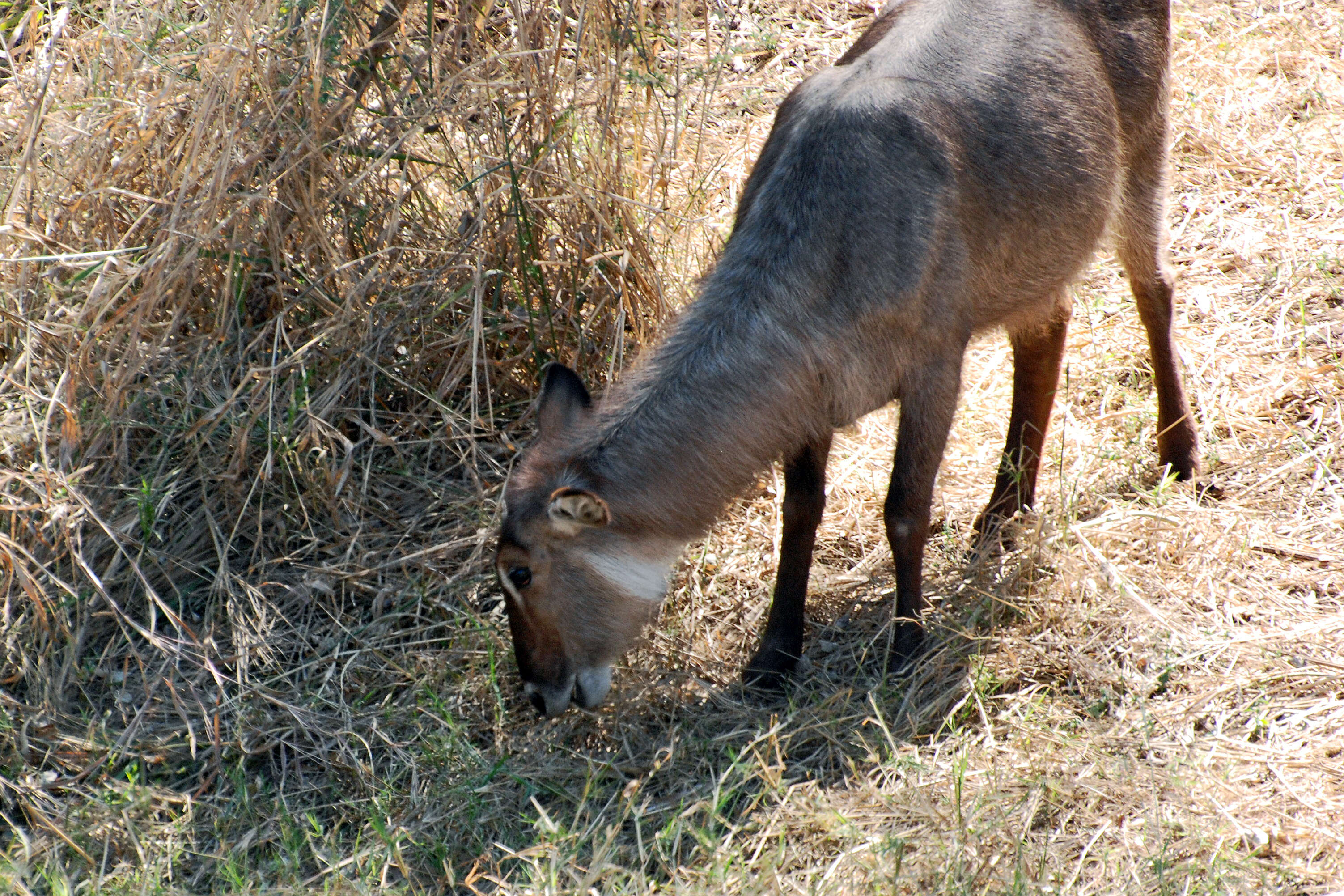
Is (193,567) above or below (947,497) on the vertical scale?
above

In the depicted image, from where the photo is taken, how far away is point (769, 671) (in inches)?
157

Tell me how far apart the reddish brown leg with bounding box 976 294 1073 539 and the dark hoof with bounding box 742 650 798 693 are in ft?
2.97

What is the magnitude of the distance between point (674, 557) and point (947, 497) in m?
1.44

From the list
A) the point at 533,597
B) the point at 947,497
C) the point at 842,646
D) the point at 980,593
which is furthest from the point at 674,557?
the point at 947,497

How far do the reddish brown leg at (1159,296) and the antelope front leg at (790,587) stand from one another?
1476 mm

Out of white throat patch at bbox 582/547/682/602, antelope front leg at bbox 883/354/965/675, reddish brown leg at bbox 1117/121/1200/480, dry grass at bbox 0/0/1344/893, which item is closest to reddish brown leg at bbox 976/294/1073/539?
dry grass at bbox 0/0/1344/893

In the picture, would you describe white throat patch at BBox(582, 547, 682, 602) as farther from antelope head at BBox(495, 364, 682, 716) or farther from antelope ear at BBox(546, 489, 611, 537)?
antelope ear at BBox(546, 489, 611, 537)

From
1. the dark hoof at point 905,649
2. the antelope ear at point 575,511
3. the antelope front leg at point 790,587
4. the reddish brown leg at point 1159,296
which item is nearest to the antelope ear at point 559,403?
the antelope ear at point 575,511

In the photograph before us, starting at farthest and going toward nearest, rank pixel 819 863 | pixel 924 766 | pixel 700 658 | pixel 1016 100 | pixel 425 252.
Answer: pixel 425 252 < pixel 700 658 < pixel 1016 100 < pixel 924 766 < pixel 819 863

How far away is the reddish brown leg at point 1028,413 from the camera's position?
4426 mm

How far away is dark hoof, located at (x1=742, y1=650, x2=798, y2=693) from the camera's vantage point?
3.97 metres

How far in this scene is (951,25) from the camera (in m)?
3.94

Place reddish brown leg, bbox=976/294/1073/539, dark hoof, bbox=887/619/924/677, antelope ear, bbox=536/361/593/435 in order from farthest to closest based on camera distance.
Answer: reddish brown leg, bbox=976/294/1073/539 < dark hoof, bbox=887/619/924/677 < antelope ear, bbox=536/361/593/435

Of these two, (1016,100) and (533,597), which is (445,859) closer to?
(533,597)
